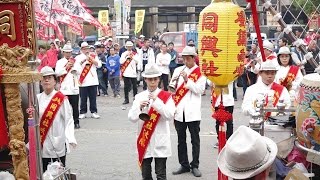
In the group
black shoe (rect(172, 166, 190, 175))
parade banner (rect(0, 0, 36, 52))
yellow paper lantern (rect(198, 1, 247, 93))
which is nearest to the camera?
parade banner (rect(0, 0, 36, 52))

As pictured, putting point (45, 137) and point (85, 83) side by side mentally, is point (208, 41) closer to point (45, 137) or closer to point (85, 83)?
point (45, 137)

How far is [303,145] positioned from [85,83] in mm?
8452

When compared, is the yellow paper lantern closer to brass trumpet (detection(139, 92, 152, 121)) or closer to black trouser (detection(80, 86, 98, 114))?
brass trumpet (detection(139, 92, 152, 121))

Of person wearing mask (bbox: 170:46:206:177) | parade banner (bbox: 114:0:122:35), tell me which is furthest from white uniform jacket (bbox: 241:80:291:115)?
parade banner (bbox: 114:0:122:35)

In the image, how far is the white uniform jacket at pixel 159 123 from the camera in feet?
20.3

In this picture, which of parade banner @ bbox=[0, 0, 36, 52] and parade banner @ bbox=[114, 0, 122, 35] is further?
parade banner @ bbox=[114, 0, 122, 35]

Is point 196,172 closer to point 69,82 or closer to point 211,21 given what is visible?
point 211,21

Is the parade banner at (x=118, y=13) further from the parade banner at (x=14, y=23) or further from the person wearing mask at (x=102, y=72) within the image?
the parade banner at (x=14, y=23)

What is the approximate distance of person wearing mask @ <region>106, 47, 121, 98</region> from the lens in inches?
628

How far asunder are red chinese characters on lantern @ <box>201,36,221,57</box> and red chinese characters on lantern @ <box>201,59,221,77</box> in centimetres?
11

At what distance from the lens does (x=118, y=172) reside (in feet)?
25.6

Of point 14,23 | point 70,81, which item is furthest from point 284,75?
point 14,23

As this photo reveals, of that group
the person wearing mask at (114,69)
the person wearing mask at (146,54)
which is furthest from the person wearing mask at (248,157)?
the person wearing mask at (146,54)

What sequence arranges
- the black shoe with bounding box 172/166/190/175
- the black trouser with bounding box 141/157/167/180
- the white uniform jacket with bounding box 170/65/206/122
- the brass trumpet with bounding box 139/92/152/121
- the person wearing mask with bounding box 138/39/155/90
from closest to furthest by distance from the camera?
1. the brass trumpet with bounding box 139/92/152/121
2. the black trouser with bounding box 141/157/167/180
3. the white uniform jacket with bounding box 170/65/206/122
4. the black shoe with bounding box 172/166/190/175
5. the person wearing mask with bounding box 138/39/155/90
